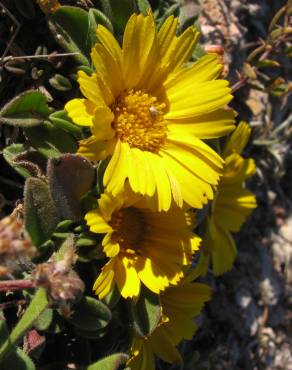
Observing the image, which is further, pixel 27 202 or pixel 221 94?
Result: pixel 221 94

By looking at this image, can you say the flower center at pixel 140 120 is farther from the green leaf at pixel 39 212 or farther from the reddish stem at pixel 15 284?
the reddish stem at pixel 15 284

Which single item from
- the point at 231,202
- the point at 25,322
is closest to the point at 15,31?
the point at 25,322

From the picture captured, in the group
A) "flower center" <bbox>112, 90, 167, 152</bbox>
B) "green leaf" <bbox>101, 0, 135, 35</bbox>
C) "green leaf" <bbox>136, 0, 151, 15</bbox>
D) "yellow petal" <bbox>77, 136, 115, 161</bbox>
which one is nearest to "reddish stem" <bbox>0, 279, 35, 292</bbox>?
"yellow petal" <bbox>77, 136, 115, 161</bbox>

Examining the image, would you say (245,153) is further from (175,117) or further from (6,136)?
(6,136)

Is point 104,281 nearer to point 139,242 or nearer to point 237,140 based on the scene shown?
point 139,242

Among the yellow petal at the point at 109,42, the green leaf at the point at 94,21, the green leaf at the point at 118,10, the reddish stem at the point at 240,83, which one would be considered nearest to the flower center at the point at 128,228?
the yellow petal at the point at 109,42

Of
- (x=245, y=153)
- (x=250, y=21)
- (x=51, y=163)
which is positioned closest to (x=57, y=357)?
(x=51, y=163)

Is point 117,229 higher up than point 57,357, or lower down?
higher up
